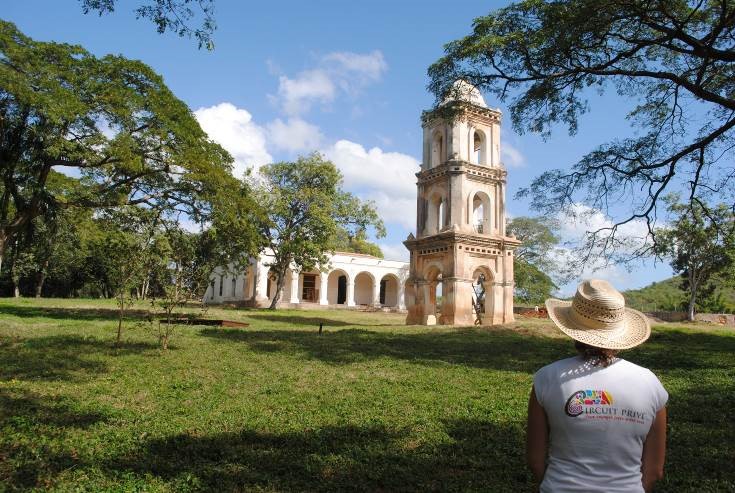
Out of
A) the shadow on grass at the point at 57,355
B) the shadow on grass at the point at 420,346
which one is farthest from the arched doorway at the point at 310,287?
the shadow on grass at the point at 57,355

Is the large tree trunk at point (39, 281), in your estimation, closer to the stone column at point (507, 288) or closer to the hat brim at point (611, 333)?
the stone column at point (507, 288)

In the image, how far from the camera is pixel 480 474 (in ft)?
14.2

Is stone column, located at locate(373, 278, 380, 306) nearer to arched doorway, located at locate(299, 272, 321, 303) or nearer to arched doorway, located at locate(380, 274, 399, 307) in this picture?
arched doorway, located at locate(380, 274, 399, 307)

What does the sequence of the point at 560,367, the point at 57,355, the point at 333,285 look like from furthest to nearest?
the point at 333,285 < the point at 57,355 < the point at 560,367

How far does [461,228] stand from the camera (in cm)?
1964

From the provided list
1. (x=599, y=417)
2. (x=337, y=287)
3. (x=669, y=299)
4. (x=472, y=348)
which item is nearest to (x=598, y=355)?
(x=599, y=417)

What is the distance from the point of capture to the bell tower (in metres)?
19.5

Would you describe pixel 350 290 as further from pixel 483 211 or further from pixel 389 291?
pixel 483 211

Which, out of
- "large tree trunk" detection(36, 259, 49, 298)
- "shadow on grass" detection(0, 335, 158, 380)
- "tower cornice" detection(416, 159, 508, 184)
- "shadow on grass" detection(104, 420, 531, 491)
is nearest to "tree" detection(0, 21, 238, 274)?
"shadow on grass" detection(0, 335, 158, 380)

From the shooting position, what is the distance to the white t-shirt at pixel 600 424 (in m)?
2.07

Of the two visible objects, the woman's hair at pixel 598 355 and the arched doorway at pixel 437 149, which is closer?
the woman's hair at pixel 598 355

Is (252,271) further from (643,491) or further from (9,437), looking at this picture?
(643,491)

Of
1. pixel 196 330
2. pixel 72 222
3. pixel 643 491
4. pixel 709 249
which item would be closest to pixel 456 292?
pixel 196 330

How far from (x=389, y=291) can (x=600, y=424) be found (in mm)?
44249
